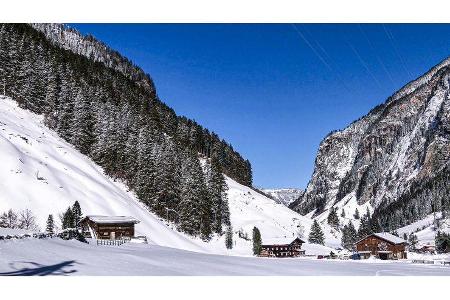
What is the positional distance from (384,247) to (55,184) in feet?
238

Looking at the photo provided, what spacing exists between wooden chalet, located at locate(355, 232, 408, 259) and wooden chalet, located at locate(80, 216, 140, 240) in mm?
59968

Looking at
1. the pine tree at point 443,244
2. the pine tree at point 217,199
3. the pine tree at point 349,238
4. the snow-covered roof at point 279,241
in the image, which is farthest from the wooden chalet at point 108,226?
the pine tree at point 349,238

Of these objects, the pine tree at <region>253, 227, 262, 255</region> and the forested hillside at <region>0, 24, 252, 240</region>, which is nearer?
the forested hillside at <region>0, 24, 252, 240</region>

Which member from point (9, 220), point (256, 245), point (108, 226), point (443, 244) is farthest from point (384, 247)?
point (9, 220)

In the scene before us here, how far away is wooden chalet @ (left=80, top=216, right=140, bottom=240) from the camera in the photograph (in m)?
58.0

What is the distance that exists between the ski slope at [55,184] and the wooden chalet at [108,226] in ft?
7.87

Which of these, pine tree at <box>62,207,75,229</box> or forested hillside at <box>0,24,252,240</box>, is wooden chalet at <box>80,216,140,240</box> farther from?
forested hillside at <box>0,24,252,240</box>

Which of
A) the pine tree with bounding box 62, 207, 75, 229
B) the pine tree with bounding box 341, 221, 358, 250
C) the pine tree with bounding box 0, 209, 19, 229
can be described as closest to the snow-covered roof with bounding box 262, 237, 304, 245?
the pine tree with bounding box 62, 207, 75, 229

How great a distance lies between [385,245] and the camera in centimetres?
10250

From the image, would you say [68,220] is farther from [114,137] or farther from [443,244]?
[443,244]

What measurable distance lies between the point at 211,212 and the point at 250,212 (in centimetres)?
3076

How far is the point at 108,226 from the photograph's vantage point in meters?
58.9

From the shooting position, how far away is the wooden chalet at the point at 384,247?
101 m
